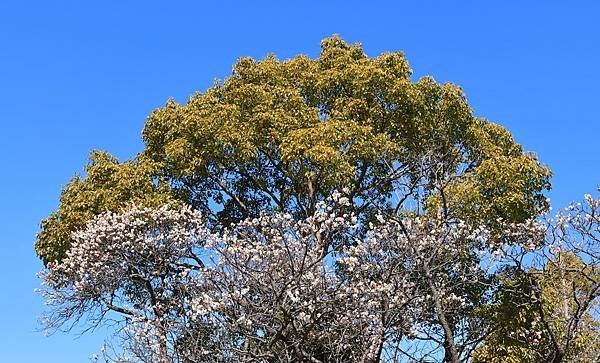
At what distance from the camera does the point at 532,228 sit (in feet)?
37.6

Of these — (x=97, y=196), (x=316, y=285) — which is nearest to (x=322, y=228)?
(x=316, y=285)

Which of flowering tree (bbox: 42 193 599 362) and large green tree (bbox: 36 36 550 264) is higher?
large green tree (bbox: 36 36 550 264)

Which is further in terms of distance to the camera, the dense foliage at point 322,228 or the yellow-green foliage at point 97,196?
the yellow-green foliage at point 97,196

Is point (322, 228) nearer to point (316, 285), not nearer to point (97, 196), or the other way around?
point (316, 285)

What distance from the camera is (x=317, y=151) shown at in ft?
38.4

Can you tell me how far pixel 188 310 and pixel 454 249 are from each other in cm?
405

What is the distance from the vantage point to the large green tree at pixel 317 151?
12.0m

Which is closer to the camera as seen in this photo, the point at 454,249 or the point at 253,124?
the point at 454,249

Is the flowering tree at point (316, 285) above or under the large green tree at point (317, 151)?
under

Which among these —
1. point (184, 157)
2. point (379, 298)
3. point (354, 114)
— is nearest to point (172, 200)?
point (184, 157)

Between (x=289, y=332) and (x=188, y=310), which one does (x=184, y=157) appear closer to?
(x=188, y=310)

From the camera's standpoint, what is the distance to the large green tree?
12.0 meters

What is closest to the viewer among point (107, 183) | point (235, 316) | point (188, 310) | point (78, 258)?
point (235, 316)

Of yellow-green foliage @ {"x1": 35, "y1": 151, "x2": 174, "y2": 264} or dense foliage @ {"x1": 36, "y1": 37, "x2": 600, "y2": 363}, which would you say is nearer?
dense foliage @ {"x1": 36, "y1": 37, "x2": 600, "y2": 363}
